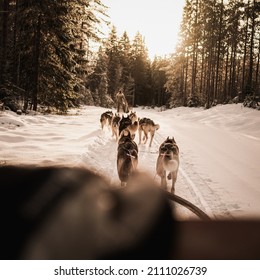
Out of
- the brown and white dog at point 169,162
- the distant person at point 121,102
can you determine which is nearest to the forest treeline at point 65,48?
the distant person at point 121,102

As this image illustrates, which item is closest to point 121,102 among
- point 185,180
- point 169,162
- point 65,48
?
point 65,48

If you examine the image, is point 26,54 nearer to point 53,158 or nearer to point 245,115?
point 53,158

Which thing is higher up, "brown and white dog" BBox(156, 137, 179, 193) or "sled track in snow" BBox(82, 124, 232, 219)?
"brown and white dog" BBox(156, 137, 179, 193)

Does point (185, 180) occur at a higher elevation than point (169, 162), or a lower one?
lower

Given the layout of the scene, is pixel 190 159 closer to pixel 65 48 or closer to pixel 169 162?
pixel 169 162

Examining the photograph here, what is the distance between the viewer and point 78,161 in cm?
728

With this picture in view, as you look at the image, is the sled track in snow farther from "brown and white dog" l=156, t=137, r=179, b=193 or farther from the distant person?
the distant person

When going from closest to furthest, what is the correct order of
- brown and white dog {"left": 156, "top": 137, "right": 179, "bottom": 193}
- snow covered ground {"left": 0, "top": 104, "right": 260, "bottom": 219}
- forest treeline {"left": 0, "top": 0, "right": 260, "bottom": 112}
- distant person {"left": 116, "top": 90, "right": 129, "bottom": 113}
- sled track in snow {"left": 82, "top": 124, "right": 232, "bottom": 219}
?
1. sled track in snow {"left": 82, "top": 124, "right": 232, "bottom": 219}
2. snow covered ground {"left": 0, "top": 104, "right": 260, "bottom": 219}
3. brown and white dog {"left": 156, "top": 137, "right": 179, "bottom": 193}
4. forest treeline {"left": 0, "top": 0, "right": 260, "bottom": 112}
5. distant person {"left": 116, "top": 90, "right": 129, "bottom": 113}

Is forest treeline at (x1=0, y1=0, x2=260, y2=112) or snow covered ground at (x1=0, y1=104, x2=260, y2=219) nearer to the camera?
snow covered ground at (x1=0, y1=104, x2=260, y2=219)

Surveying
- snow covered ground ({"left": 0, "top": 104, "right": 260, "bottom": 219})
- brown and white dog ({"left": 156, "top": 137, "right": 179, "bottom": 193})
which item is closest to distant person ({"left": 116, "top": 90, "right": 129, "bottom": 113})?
snow covered ground ({"left": 0, "top": 104, "right": 260, "bottom": 219})

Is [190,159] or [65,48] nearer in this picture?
[190,159]

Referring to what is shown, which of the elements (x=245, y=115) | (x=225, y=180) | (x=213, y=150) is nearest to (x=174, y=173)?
(x=225, y=180)

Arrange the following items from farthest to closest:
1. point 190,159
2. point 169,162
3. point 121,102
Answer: point 121,102, point 190,159, point 169,162

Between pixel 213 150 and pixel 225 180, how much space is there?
4.09 m
